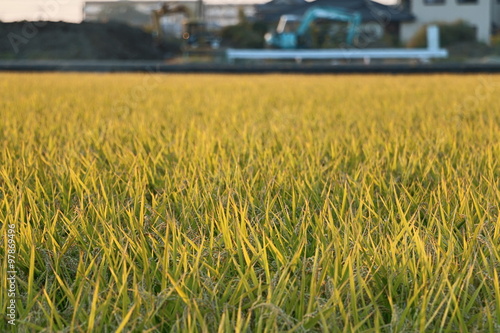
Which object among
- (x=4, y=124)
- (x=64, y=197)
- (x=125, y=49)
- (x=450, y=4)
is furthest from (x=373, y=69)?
(x=450, y=4)

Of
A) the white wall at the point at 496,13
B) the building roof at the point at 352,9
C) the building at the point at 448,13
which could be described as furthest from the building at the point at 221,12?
the white wall at the point at 496,13

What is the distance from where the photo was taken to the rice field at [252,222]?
3.44ft

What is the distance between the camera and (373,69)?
11609 mm

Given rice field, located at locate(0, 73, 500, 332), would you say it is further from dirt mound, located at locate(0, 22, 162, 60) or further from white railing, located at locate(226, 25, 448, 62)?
dirt mound, located at locate(0, 22, 162, 60)

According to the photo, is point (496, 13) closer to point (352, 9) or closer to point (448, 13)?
point (448, 13)

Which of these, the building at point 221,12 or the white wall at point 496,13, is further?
the building at point 221,12

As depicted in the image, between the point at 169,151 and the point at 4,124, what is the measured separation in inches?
49.6

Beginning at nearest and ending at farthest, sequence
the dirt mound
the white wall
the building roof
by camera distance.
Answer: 1. the dirt mound
2. the building roof
3. the white wall

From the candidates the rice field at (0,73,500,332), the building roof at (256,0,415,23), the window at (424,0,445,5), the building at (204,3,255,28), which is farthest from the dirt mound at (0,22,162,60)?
the rice field at (0,73,500,332)

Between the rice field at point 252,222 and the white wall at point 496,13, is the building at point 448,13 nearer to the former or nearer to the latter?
the white wall at point 496,13

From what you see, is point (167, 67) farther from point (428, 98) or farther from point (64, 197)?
point (64, 197)

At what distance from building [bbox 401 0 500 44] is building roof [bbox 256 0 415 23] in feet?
1.46

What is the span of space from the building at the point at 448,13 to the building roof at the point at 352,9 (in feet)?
1.46

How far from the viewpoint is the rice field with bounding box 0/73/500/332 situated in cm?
105
